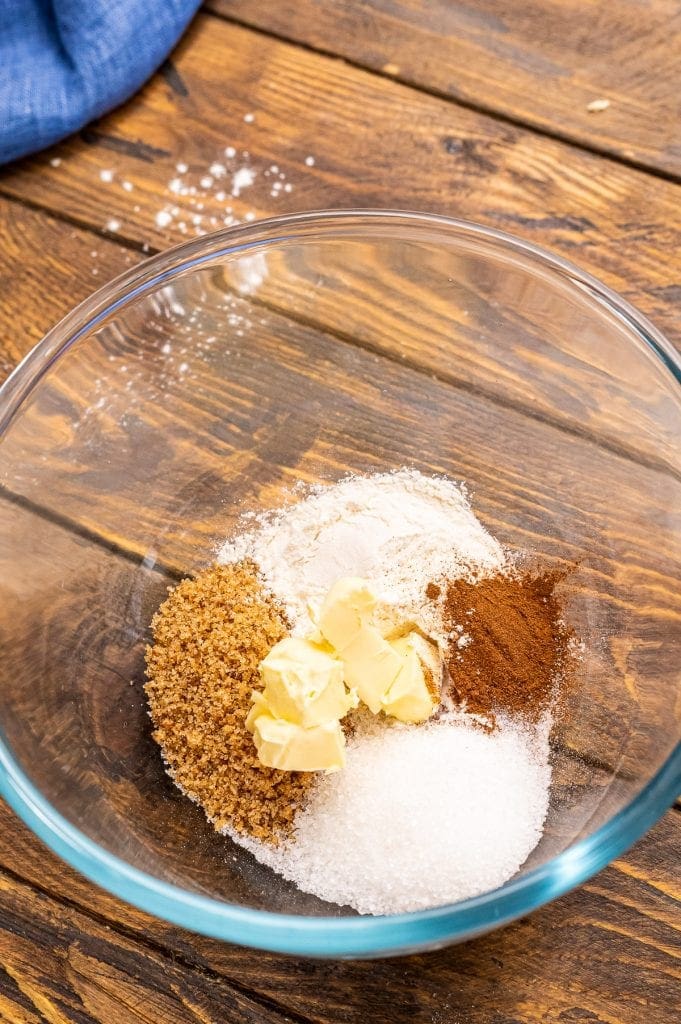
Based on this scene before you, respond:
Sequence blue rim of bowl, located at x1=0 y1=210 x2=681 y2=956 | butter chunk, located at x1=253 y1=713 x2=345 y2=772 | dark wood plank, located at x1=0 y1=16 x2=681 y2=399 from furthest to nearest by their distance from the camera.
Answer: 1. dark wood plank, located at x1=0 y1=16 x2=681 y2=399
2. butter chunk, located at x1=253 y1=713 x2=345 y2=772
3. blue rim of bowl, located at x1=0 y1=210 x2=681 y2=956

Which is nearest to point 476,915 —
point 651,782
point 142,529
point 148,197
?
point 651,782

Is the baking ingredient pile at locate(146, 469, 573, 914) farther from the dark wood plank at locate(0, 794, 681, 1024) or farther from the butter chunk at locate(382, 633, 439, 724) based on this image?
the dark wood plank at locate(0, 794, 681, 1024)

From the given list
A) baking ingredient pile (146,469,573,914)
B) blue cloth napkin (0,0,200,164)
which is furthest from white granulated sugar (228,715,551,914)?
blue cloth napkin (0,0,200,164)

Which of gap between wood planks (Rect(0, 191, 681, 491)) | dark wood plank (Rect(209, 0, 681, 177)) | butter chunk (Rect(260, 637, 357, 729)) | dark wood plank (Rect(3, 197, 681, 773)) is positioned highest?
dark wood plank (Rect(209, 0, 681, 177))

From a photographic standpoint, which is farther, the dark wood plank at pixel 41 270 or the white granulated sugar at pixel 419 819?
the dark wood plank at pixel 41 270

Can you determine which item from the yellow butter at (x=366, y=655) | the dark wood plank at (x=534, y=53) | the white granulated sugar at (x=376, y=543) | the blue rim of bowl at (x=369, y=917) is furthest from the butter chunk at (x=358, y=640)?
the dark wood plank at (x=534, y=53)

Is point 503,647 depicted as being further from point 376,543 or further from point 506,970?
point 506,970

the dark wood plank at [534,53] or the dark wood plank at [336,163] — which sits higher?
the dark wood plank at [534,53]

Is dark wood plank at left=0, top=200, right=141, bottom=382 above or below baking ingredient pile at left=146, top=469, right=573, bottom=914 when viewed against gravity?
above

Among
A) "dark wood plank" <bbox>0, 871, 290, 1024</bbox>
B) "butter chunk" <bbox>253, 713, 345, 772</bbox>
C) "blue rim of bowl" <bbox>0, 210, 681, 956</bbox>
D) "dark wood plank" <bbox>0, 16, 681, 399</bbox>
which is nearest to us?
"blue rim of bowl" <bbox>0, 210, 681, 956</bbox>

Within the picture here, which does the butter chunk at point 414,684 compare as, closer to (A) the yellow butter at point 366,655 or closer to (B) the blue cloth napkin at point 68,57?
(A) the yellow butter at point 366,655
